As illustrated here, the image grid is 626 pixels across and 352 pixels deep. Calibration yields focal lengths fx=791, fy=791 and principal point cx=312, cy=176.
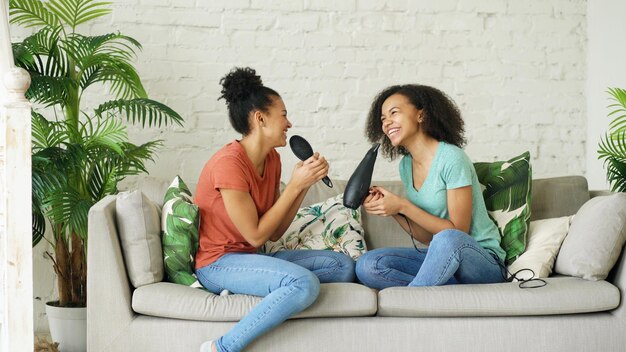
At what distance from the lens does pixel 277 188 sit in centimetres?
311

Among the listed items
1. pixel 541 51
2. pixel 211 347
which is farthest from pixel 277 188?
pixel 541 51

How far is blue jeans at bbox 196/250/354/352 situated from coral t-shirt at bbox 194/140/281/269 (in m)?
0.06

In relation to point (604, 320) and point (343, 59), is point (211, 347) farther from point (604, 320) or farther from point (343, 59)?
point (343, 59)

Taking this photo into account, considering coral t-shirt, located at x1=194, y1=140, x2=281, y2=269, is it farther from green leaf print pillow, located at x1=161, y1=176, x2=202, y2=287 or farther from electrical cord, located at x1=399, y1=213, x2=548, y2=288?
electrical cord, located at x1=399, y1=213, x2=548, y2=288

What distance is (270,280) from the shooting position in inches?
106

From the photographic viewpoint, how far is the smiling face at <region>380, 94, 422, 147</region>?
3.06m

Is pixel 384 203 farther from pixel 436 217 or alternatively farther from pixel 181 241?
pixel 181 241

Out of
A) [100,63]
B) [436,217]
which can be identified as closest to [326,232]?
[436,217]

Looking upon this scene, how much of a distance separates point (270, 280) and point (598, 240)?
1.19 m

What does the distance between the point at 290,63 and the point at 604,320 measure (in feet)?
6.47

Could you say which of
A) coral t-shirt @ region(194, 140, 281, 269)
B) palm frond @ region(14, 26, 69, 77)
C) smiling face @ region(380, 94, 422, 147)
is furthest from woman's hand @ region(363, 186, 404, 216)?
palm frond @ region(14, 26, 69, 77)

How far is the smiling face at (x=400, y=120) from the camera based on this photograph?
3059 millimetres

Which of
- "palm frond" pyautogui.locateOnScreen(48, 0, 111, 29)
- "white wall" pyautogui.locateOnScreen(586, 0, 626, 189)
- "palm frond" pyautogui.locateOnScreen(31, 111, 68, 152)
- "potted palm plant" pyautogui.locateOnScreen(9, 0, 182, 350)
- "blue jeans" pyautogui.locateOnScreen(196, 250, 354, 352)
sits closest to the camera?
"blue jeans" pyautogui.locateOnScreen(196, 250, 354, 352)

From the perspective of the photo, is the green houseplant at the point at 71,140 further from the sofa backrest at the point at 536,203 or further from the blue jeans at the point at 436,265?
the blue jeans at the point at 436,265
